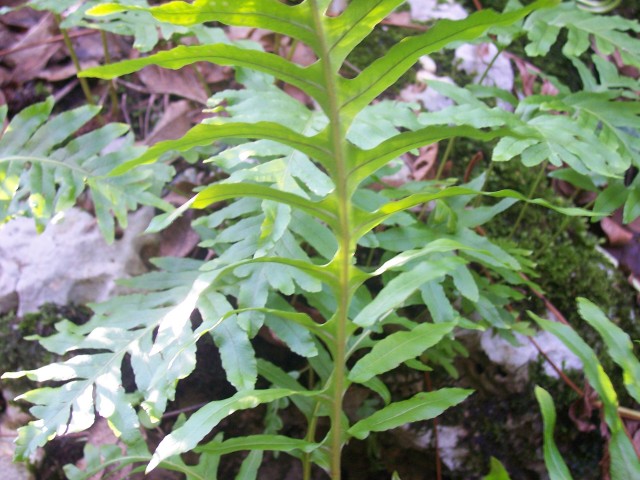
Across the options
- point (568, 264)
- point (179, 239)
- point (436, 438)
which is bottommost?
point (436, 438)

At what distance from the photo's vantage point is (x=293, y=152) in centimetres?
146

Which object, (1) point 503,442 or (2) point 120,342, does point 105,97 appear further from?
(1) point 503,442

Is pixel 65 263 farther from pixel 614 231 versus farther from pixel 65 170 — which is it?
pixel 614 231

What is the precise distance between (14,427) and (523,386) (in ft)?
5.28

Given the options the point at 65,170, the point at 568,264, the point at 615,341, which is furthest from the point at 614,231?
the point at 65,170

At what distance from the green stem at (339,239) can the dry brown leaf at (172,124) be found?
50.3 inches

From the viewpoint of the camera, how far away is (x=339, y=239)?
1.12 meters

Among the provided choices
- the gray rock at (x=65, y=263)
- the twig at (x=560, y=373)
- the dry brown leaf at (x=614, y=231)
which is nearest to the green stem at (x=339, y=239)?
the twig at (x=560, y=373)

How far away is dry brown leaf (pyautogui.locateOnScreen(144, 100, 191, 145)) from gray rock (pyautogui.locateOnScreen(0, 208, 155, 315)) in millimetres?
322

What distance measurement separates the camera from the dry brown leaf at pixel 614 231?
2.20 m

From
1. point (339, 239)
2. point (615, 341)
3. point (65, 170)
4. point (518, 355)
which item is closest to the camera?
point (339, 239)

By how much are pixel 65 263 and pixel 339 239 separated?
4.17 feet

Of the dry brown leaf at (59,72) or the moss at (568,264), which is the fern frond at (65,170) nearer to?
the dry brown leaf at (59,72)

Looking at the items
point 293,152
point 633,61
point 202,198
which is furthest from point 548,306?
point 202,198
